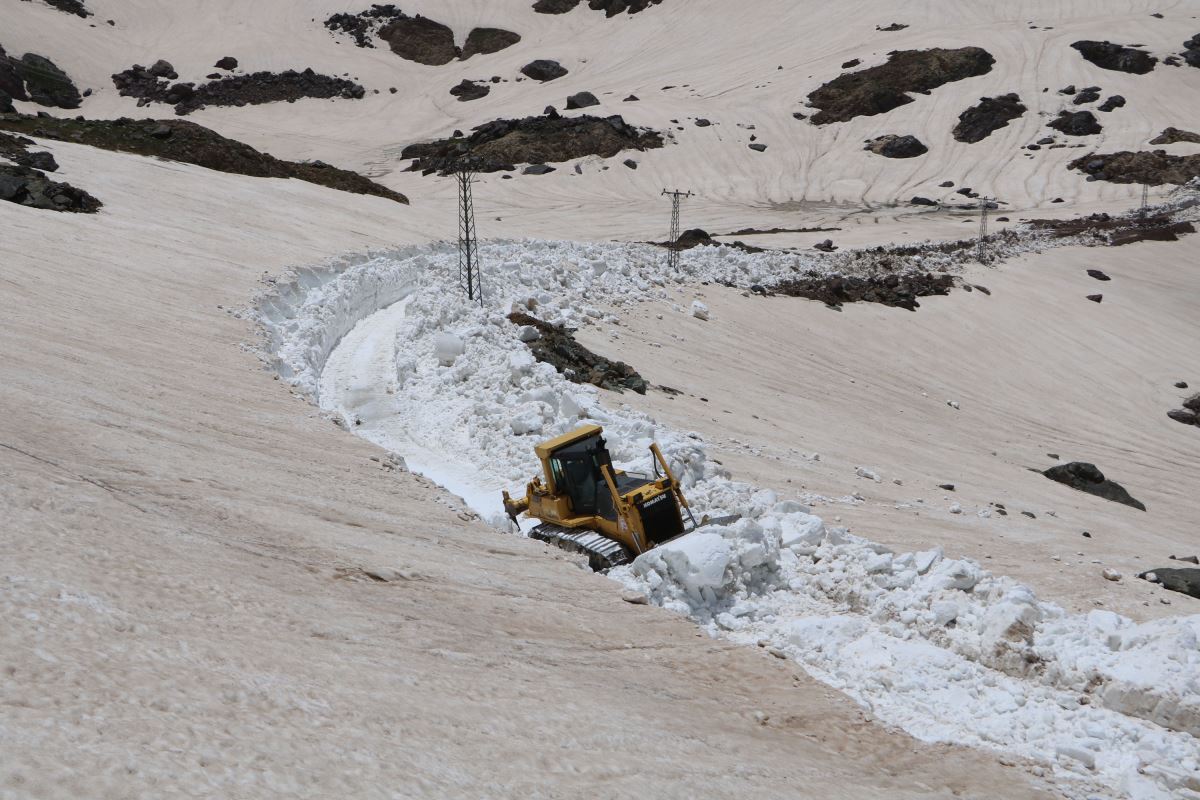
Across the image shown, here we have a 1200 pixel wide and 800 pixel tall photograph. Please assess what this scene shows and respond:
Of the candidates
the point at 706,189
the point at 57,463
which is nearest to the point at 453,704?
the point at 57,463

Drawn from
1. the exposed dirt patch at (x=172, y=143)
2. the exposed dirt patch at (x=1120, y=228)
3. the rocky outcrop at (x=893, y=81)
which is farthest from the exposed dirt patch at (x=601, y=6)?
the exposed dirt patch at (x=172, y=143)

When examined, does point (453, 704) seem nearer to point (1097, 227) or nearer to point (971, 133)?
point (1097, 227)

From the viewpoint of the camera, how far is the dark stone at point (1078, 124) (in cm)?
6875

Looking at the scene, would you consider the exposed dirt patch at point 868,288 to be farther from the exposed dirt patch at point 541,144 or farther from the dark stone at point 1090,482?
the exposed dirt patch at point 541,144

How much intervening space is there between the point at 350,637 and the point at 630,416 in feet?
29.4

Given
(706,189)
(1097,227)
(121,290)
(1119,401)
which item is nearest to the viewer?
(121,290)

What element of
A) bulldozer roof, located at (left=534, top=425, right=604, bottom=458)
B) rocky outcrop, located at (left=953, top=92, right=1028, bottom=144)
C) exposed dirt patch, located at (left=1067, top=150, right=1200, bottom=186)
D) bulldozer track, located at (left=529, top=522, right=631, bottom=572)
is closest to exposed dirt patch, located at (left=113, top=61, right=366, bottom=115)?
rocky outcrop, located at (left=953, top=92, right=1028, bottom=144)

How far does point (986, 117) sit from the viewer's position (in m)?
71.4

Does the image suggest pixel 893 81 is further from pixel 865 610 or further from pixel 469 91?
pixel 865 610

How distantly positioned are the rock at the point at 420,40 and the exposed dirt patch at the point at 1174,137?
241ft

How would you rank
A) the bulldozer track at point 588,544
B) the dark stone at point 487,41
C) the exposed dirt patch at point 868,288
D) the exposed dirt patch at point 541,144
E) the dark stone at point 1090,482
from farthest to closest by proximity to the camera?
1. the dark stone at point 487,41
2. the exposed dirt patch at point 541,144
3. the exposed dirt patch at point 868,288
4. the dark stone at point 1090,482
5. the bulldozer track at point 588,544

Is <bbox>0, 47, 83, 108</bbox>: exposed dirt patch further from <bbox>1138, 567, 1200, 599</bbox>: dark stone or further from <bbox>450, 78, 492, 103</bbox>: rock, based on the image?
<bbox>1138, 567, 1200, 599</bbox>: dark stone

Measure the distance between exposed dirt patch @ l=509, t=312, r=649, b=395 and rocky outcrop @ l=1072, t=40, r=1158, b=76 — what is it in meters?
76.1

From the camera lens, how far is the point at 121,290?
18.0 metres
